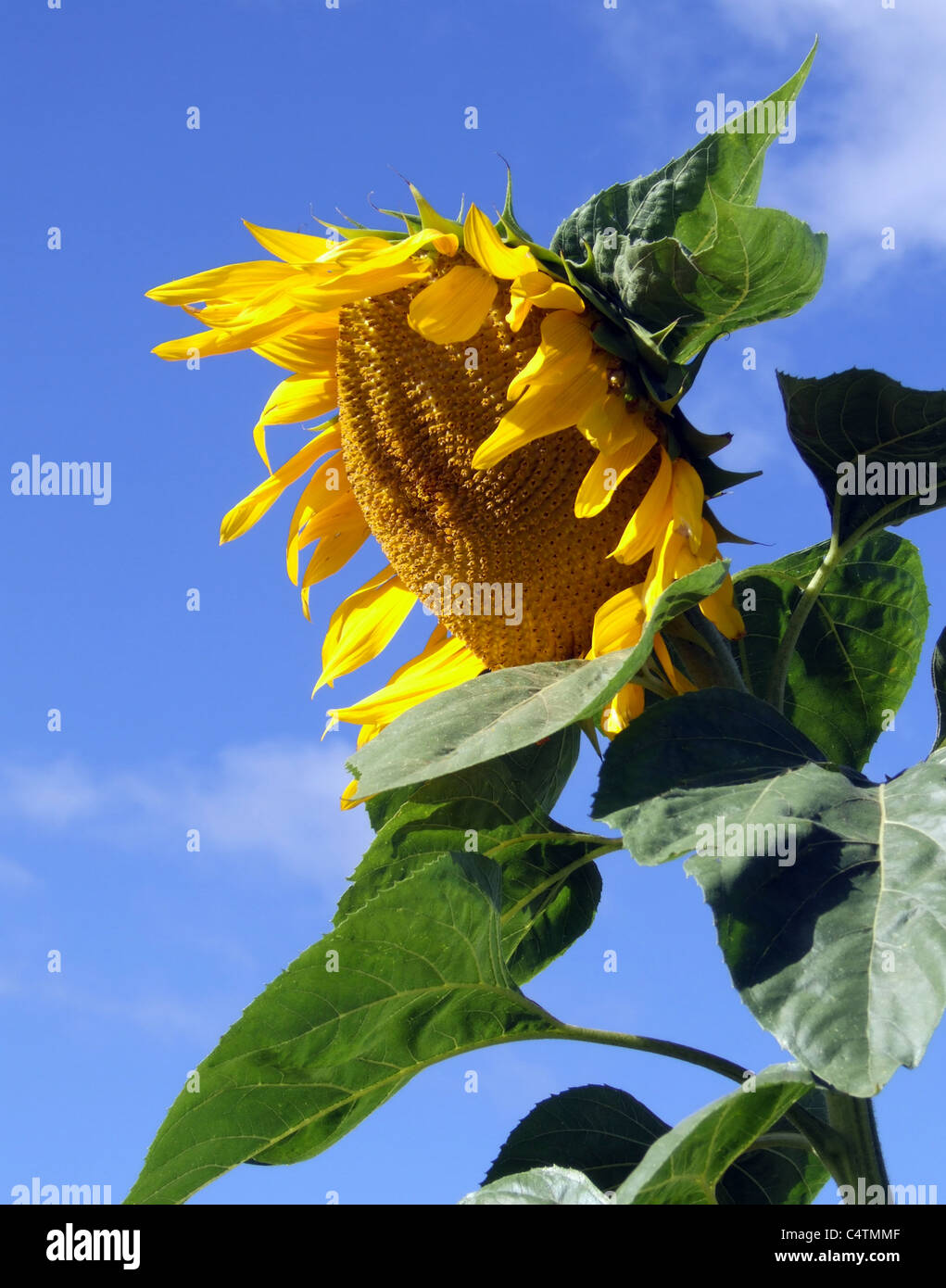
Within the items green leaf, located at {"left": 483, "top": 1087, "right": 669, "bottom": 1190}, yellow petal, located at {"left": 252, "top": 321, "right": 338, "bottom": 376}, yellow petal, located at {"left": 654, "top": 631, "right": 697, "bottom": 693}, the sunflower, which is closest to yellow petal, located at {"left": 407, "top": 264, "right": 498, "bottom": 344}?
the sunflower

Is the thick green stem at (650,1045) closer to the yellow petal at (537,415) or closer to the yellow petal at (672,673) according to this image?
the yellow petal at (672,673)

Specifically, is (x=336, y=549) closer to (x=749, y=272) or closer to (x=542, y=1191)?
(x=749, y=272)

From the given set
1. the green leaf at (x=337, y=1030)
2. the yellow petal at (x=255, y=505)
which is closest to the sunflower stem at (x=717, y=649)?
the green leaf at (x=337, y=1030)

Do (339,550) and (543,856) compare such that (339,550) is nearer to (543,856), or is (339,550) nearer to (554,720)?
(543,856)

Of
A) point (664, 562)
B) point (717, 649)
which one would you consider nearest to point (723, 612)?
point (717, 649)
